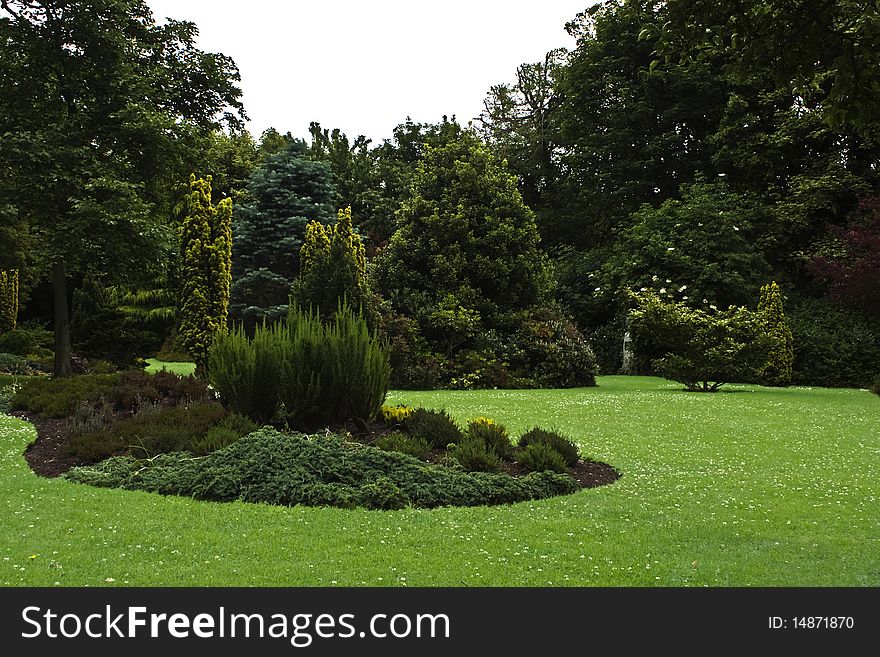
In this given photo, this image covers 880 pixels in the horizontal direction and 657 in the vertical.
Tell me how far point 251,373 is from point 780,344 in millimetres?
17877

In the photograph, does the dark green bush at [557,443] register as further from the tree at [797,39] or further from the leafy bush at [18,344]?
the leafy bush at [18,344]

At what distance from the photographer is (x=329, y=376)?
29.6 feet

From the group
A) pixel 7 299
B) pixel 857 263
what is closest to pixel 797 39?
pixel 857 263

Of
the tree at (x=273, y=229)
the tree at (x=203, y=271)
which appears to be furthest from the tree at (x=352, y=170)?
the tree at (x=203, y=271)

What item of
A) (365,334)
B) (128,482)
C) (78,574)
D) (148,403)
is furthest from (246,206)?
(78,574)

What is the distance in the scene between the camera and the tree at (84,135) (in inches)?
615

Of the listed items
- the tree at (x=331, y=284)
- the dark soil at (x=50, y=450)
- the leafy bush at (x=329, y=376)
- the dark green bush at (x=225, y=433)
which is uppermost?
the tree at (x=331, y=284)

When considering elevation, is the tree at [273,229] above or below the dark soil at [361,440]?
above

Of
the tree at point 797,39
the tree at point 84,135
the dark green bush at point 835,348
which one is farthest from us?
the dark green bush at point 835,348

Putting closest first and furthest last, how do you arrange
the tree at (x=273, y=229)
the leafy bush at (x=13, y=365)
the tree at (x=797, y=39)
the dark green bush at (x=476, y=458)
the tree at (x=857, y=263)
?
the tree at (x=797, y=39), the dark green bush at (x=476, y=458), the leafy bush at (x=13, y=365), the tree at (x=857, y=263), the tree at (x=273, y=229)

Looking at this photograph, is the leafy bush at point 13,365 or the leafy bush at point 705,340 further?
the leafy bush at point 13,365

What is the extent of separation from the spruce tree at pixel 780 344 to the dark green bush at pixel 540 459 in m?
16.2

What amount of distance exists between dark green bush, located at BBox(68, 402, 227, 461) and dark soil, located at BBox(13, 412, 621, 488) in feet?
0.61
